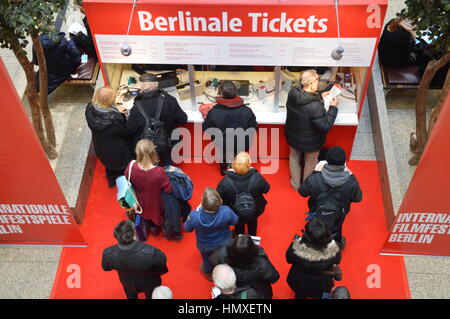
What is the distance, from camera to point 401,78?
7199mm

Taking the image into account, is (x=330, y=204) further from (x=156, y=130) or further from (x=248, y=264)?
(x=156, y=130)

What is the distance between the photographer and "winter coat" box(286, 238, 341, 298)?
4613 millimetres

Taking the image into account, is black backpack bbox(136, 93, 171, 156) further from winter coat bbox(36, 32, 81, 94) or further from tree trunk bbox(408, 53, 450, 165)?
tree trunk bbox(408, 53, 450, 165)

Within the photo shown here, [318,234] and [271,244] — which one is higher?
[318,234]

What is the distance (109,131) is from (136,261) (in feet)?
5.93

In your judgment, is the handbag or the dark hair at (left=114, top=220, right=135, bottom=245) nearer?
the dark hair at (left=114, top=220, right=135, bottom=245)

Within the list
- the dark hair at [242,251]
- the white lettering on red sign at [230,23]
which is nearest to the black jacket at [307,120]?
the white lettering on red sign at [230,23]

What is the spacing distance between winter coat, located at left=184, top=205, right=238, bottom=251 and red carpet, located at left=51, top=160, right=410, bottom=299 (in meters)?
0.79

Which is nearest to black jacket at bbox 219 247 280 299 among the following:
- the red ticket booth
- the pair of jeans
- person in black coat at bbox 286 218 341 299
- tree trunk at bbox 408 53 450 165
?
person in black coat at bbox 286 218 341 299

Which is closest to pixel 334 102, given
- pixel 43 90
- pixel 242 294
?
pixel 242 294

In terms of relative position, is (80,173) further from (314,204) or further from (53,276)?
(314,204)

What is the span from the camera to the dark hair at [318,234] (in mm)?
4445

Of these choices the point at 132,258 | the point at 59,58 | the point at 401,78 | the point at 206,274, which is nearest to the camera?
the point at 132,258

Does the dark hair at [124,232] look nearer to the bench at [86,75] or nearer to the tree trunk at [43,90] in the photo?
the tree trunk at [43,90]
